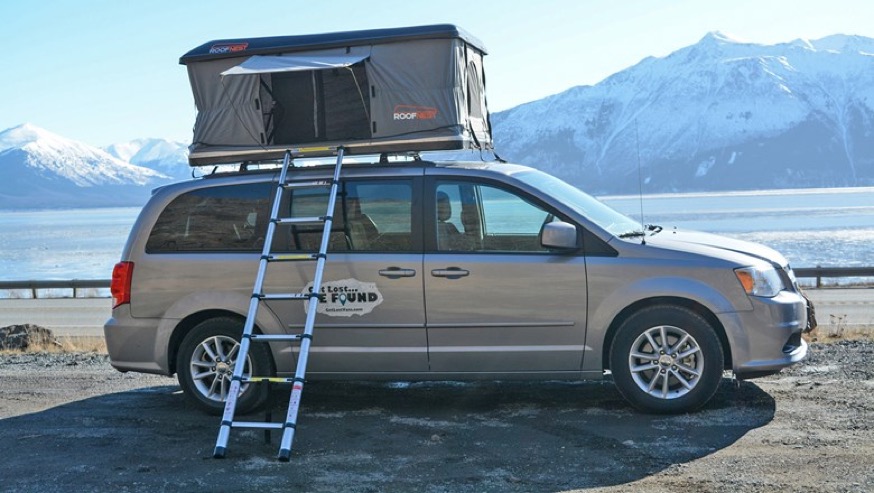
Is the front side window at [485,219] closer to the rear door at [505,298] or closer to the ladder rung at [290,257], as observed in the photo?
the rear door at [505,298]

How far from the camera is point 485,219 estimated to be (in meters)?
7.42

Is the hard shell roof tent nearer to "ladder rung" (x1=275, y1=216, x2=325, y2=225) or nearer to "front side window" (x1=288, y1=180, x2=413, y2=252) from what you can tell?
"front side window" (x1=288, y1=180, x2=413, y2=252)

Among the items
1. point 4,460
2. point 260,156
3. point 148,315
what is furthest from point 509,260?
point 4,460

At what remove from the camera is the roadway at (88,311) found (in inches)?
787

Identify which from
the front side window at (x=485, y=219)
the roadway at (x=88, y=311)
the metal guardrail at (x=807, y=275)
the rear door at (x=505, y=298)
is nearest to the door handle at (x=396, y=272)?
the rear door at (x=505, y=298)

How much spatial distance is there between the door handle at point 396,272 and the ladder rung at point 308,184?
0.81 metres

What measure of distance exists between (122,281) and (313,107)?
80.7 inches

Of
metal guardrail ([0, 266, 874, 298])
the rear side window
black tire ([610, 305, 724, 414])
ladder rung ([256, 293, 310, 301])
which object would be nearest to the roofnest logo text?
the rear side window

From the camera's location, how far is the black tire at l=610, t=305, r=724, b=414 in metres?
7.00

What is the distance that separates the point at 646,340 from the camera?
23.3 ft

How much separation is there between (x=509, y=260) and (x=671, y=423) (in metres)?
1.60

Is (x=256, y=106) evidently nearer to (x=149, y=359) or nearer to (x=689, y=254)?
(x=149, y=359)

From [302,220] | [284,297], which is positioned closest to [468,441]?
[284,297]

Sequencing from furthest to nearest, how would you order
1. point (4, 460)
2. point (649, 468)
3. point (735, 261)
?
point (735, 261) → point (4, 460) → point (649, 468)
